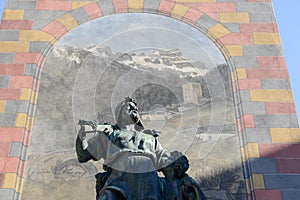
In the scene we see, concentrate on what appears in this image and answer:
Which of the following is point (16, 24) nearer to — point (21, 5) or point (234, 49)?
point (21, 5)

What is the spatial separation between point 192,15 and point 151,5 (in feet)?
2.00

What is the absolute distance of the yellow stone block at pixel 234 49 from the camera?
5.89 m

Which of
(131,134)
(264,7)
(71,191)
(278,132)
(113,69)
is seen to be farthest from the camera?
(264,7)

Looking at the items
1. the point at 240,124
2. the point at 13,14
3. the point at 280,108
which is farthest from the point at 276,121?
the point at 13,14

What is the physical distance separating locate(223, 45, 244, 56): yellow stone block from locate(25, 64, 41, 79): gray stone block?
246 cm

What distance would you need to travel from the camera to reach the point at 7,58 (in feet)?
18.7

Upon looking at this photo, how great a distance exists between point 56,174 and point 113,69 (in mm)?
1571

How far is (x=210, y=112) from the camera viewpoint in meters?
5.45

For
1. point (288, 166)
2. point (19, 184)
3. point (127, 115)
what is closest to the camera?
point (127, 115)

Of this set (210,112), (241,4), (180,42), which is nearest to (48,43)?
(180,42)

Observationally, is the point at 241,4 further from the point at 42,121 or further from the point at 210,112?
the point at 42,121

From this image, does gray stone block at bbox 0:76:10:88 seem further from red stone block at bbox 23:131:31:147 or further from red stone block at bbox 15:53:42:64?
red stone block at bbox 23:131:31:147

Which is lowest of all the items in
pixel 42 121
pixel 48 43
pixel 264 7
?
pixel 42 121

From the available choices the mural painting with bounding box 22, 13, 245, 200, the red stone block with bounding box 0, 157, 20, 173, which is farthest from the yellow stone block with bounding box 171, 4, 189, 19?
the red stone block with bounding box 0, 157, 20, 173
